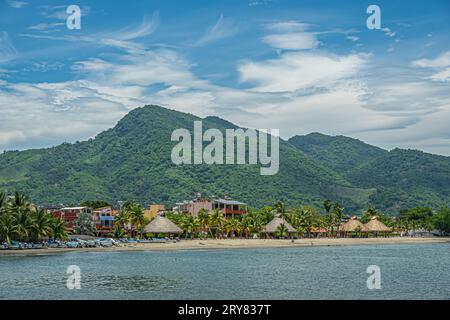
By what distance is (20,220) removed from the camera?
225 ft

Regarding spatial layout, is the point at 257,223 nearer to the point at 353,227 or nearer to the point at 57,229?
the point at 353,227

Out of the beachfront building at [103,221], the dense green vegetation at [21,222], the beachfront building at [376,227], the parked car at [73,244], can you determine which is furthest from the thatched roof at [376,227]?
the dense green vegetation at [21,222]

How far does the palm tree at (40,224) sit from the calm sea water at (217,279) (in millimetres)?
10448

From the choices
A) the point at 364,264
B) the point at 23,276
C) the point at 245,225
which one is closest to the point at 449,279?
the point at 364,264

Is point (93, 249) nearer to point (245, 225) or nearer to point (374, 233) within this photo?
point (245, 225)

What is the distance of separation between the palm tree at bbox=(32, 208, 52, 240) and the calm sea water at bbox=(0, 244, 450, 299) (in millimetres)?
10448

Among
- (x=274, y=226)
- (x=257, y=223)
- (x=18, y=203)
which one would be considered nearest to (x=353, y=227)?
(x=274, y=226)

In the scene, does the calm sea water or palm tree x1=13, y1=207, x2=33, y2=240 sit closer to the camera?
the calm sea water

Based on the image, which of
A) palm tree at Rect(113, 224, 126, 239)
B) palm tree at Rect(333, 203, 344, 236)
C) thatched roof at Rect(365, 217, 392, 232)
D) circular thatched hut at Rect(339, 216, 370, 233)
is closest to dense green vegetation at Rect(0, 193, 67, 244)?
palm tree at Rect(113, 224, 126, 239)

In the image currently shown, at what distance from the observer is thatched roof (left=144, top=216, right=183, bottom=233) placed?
93125mm

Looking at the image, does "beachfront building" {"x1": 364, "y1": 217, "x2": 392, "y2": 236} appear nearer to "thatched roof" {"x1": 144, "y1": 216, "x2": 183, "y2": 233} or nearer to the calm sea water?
Result: "thatched roof" {"x1": 144, "y1": 216, "x2": 183, "y2": 233}

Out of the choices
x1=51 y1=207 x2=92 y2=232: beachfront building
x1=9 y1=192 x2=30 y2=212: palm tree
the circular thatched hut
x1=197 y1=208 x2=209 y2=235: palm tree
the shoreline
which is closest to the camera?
the shoreline
